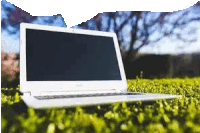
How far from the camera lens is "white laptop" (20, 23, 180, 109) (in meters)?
2.88

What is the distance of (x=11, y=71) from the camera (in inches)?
554

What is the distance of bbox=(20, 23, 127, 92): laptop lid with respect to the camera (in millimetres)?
2912

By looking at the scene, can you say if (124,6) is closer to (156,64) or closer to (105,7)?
(105,7)

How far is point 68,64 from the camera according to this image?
3.14 meters

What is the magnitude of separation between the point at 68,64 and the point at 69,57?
11cm

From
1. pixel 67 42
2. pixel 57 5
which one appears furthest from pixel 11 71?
pixel 67 42

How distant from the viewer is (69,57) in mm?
3193

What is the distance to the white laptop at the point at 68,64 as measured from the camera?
2.88 meters

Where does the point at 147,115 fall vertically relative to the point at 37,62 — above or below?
below

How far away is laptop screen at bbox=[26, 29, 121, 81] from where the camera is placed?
296 centimetres

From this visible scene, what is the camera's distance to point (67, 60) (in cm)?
315

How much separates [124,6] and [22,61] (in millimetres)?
2719

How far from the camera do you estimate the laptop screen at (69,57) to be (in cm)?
296

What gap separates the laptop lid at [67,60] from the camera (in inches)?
115
